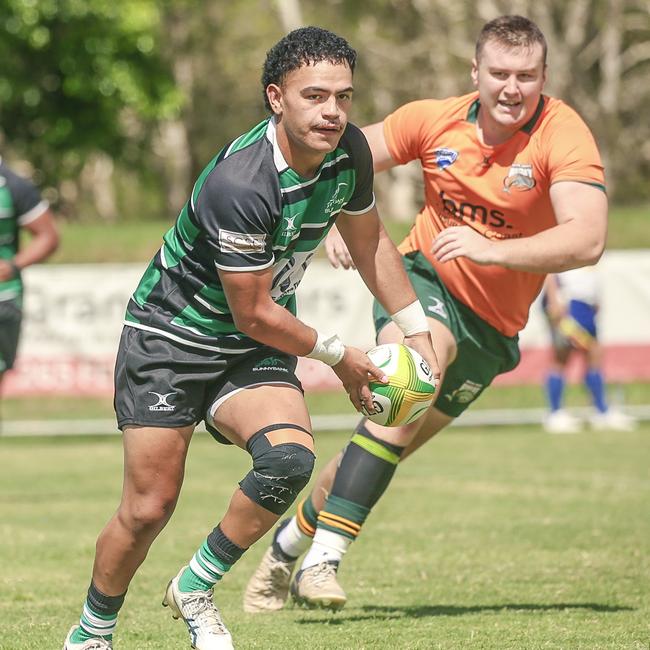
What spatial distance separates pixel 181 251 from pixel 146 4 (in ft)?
80.0

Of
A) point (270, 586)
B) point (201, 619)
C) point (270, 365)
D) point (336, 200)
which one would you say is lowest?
point (270, 586)

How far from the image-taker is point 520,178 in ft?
19.5

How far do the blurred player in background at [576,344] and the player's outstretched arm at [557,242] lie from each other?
972 cm

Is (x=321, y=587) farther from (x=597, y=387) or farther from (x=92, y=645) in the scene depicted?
(x=597, y=387)

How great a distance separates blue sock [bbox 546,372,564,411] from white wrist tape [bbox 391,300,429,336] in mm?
10374

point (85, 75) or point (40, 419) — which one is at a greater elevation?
point (85, 75)

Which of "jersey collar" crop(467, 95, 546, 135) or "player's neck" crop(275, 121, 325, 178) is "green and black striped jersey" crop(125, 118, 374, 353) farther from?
"jersey collar" crop(467, 95, 546, 135)

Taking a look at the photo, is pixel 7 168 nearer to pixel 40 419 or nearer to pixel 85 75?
pixel 40 419

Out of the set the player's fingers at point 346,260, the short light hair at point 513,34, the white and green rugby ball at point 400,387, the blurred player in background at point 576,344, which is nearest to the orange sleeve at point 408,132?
the short light hair at point 513,34

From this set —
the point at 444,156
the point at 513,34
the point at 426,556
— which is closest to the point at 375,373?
the point at 444,156

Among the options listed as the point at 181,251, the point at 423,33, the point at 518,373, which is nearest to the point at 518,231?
the point at 181,251

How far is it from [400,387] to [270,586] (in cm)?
158

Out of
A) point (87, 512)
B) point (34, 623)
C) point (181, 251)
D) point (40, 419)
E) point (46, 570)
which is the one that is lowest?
point (40, 419)

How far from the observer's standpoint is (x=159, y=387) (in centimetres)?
471
